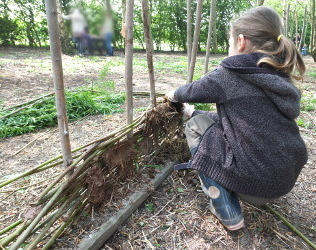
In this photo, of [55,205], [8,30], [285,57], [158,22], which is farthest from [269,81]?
[158,22]

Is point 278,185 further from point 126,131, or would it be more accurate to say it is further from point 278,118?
point 126,131

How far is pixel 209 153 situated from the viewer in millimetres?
1568

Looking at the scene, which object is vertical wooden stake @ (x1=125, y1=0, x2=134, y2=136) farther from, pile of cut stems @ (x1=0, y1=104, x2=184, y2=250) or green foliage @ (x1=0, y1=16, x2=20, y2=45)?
green foliage @ (x1=0, y1=16, x2=20, y2=45)

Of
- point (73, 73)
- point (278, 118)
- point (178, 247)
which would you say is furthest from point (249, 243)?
point (73, 73)

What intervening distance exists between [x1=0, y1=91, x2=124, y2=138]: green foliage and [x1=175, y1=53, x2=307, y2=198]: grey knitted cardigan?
2.01m

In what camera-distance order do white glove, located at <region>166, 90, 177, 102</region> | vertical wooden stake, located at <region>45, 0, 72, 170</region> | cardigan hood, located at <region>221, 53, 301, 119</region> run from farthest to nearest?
1. white glove, located at <region>166, 90, 177, 102</region>
2. cardigan hood, located at <region>221, 53, 301, 119</region>
3. vertical wooden stake, located at <region>45, 0, 72, 170</region>

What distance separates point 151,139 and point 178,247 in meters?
0.79

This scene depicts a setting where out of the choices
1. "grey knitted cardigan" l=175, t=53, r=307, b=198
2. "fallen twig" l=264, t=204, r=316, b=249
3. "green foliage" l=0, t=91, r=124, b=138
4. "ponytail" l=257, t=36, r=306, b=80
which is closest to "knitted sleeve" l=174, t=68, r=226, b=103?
"grey knitted cardigan" l=175, t=53, r=307, b=198

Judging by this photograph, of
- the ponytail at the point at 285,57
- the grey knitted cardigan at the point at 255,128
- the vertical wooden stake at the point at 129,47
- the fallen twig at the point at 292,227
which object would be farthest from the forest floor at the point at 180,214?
the ponytail at the point at 285,57

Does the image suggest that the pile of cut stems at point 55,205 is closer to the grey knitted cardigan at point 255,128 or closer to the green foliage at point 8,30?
the grey knitted cardigan at point 255,128

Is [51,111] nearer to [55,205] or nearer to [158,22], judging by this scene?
[55,205]

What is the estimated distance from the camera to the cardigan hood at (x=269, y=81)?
4.60ft

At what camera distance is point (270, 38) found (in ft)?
5.11

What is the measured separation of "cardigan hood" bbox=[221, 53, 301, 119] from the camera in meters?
1.40
